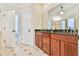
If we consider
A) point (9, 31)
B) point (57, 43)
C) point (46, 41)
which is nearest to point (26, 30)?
point (9, 31)

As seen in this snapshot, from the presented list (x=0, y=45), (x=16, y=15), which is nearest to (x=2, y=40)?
(x=0, y=45)

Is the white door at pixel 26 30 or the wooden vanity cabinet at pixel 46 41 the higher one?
the white door at pixel 26 30

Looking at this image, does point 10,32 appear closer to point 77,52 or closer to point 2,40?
point 2,40

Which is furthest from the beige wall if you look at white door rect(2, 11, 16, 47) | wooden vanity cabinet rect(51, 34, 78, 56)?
wooden vanity cabinet rect(51, 34, 78, 56)

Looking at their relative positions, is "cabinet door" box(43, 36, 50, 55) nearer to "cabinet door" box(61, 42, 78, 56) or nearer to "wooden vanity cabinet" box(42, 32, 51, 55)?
"wooden vanity cabinet" box(42, 32, 51, 55)

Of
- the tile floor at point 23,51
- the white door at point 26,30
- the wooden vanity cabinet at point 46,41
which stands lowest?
the tile floor at point 23,51

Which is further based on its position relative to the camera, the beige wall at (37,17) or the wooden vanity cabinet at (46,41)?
the wooden vanity cabinet at (46,41)

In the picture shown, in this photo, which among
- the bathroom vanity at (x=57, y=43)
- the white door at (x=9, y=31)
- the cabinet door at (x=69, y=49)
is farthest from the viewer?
the white door at (x=9, y=31)

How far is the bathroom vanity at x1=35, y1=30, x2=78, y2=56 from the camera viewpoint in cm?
270

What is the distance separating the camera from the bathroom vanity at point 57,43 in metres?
2.70

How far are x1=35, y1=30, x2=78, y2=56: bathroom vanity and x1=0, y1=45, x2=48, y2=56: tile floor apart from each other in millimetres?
154

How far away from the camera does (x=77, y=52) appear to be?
8.19 ft

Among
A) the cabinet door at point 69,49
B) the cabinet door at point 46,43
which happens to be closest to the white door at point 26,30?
the cabinet door at point 46,43

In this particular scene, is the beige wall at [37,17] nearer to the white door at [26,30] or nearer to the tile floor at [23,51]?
the white door at [26,30]
